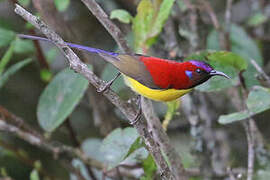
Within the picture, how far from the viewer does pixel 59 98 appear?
2047 mm

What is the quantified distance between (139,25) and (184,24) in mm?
675

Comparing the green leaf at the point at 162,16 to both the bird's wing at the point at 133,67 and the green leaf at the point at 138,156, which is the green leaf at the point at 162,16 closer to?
the bird's wing at the point at 133,67

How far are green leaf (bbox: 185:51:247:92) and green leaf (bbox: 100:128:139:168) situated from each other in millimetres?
367

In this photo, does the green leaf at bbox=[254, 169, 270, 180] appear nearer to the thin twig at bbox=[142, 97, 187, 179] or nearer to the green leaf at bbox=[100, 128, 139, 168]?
the thin twig at bbox=[142, 97, 187, 179]

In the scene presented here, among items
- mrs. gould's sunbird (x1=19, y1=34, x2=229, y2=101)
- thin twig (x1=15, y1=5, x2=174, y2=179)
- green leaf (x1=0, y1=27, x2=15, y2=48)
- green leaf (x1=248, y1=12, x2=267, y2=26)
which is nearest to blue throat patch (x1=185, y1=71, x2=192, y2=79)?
mrs. gould's sunbird (x1=19, y1=34, x2=229, y2=101)

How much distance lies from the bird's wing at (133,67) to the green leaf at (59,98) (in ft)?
0.96

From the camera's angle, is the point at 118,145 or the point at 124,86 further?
the point at 124,86

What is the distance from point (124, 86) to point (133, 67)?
0.58 m

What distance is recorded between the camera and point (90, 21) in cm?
327

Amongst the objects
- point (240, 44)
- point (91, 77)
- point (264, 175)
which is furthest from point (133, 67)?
point (240, 44)

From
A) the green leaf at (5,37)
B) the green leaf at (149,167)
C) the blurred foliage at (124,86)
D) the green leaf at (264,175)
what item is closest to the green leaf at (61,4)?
the blurred foliage at (124,86)

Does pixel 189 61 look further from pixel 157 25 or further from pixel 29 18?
pixel 29 18

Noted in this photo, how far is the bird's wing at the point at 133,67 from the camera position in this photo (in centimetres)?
166

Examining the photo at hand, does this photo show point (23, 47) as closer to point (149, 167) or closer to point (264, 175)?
point (149, 167)
